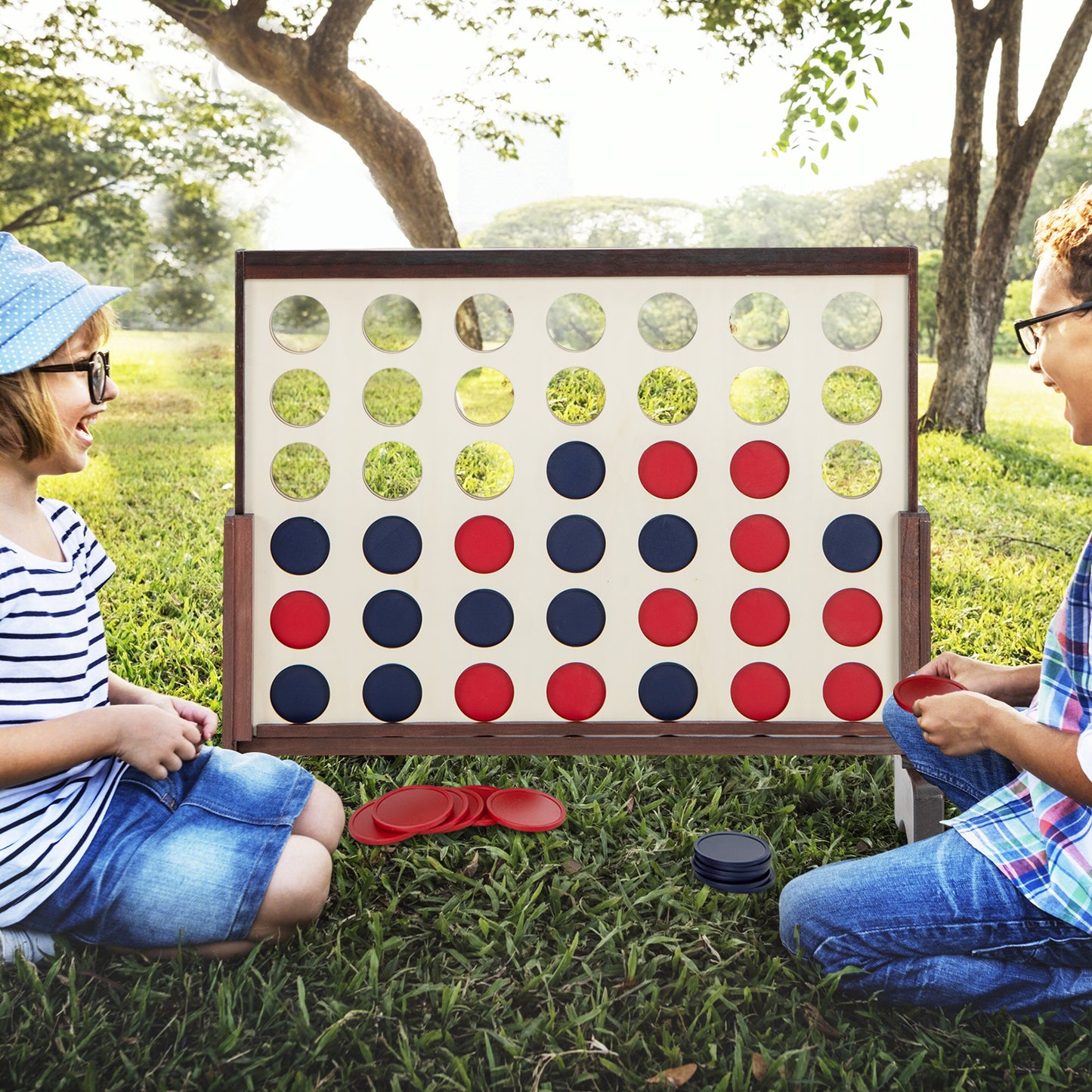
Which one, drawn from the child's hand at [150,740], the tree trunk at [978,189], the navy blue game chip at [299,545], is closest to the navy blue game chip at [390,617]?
the navy blue game chip at [299,545]

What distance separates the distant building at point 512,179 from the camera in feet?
28.2

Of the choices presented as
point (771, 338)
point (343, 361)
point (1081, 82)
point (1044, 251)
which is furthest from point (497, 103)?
point (1044, 251)

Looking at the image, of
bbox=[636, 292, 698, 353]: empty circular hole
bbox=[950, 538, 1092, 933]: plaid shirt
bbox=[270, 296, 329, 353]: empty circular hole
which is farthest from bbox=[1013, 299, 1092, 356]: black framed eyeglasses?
bbox=[270, 296, 329, 353]: empty circular hole

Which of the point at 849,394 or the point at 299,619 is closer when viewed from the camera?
the point at 299,619

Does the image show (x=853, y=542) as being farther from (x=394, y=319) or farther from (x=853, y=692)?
(x=394, y=319)

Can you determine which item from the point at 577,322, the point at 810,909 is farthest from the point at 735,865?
the point at 577,322

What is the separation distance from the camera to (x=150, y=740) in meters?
1.46

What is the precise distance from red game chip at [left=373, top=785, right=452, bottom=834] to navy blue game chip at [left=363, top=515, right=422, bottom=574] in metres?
0.48

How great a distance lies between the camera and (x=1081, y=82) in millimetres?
7770

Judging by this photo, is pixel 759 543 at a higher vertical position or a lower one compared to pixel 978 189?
lower

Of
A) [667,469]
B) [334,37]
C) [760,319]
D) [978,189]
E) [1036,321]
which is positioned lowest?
[667,469]

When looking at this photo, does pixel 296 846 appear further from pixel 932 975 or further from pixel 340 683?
pixel 932 975

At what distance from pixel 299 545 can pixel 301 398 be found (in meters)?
4.10

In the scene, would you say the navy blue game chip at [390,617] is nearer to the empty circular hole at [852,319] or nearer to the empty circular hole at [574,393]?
the empty circular hole at [574,393]
